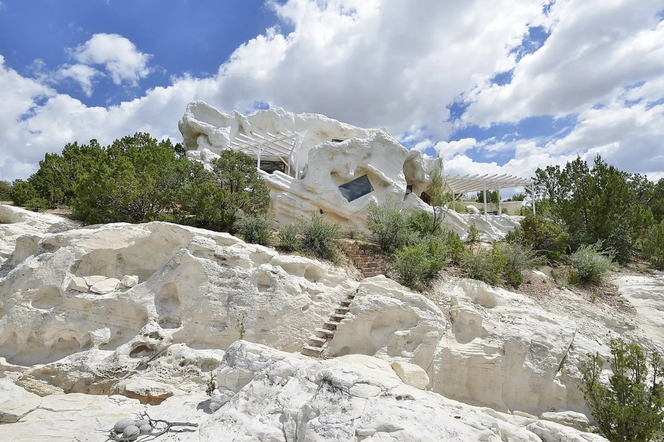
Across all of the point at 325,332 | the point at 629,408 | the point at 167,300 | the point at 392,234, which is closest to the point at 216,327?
the point at 167,300

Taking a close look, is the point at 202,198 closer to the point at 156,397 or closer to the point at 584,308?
the point at 156,397

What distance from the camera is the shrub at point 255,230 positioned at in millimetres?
11555

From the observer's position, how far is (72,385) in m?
7.31

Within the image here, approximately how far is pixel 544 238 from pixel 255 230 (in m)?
11.9

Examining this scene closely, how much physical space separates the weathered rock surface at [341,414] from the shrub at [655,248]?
13.0 m

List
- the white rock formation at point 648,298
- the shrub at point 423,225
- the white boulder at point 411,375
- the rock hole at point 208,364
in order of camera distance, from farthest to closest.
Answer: the shrub at point 423,225 → the white rock formation at point 648,298 → the rock hole at point 208,364 → the white boulder at point 411,375

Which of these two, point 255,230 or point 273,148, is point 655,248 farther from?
point 273,148

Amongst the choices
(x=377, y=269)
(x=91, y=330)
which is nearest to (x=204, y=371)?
(x=91, y=330)

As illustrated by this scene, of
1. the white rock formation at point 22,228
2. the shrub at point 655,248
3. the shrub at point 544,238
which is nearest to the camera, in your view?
the white rock formation at point 22,228

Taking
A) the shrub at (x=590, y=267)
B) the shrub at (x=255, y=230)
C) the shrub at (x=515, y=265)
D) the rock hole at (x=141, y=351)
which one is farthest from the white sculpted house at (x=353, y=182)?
the rock hole at (x=141, y=351)

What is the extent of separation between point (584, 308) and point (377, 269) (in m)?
6.31

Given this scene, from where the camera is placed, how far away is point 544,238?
1460 centimetres

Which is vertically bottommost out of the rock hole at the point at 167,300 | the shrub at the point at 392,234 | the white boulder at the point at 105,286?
the rock hole at the point at 167,300

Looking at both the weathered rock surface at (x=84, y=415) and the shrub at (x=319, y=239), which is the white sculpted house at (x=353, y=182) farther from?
the weathered rock surface at (x=84, y=415)
